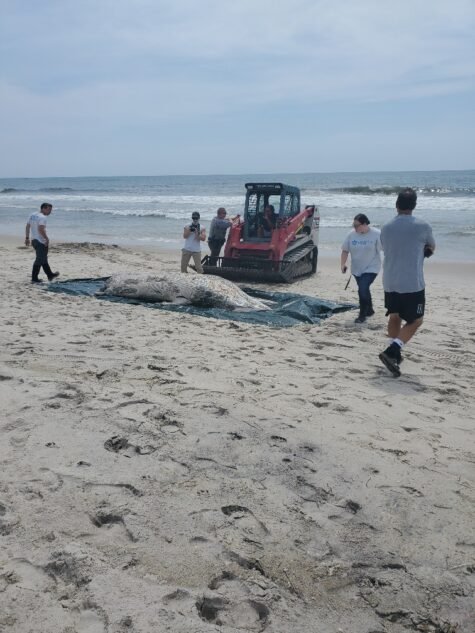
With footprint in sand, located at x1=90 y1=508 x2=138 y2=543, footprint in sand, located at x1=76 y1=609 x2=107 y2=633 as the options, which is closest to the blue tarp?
footprint in sand, located at x1=90 y1=508 x2=138 y2=543

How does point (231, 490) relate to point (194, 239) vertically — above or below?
below

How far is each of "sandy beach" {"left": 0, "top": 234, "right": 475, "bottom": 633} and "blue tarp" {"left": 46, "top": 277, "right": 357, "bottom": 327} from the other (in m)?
1.69

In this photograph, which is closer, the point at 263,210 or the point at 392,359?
the point at 392,359

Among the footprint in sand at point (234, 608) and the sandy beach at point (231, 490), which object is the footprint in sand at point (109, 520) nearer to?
the sandy beach at point (231, 490)

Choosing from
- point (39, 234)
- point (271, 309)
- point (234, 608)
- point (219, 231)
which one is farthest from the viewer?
point (219, 231)

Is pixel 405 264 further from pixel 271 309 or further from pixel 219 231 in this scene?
pixel 219 231

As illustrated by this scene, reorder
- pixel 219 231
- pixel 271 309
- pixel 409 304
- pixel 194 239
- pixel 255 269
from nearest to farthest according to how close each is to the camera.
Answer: pixel 409 304, pixel 271 309, pixel 194 239, pixel 255 269, pixel 219 231

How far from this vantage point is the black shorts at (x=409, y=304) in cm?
541

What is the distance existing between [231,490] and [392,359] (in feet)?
8.66

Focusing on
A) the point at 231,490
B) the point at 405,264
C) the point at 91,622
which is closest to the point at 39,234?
the point at 405,264

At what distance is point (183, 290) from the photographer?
8.20 metres

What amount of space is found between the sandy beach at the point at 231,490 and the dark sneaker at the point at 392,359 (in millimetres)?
122

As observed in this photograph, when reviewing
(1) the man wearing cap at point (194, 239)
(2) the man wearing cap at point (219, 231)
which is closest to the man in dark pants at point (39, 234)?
(1) the man wearing cap at point (194, 239)

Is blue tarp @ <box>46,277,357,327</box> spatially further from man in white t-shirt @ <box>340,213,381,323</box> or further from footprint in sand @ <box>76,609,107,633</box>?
footprint in sand @ <box>76,609,107,633</box>
